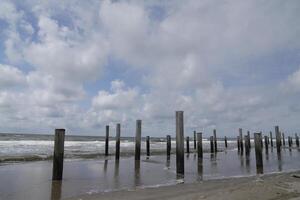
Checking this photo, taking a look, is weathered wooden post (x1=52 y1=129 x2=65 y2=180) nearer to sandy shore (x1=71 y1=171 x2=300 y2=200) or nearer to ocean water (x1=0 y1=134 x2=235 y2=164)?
sandy shore (x1=71 y1=171 x2=300 y2=200)

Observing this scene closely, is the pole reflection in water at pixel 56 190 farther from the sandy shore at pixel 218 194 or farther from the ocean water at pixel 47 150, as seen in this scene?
the ocean water at pixel 47 150

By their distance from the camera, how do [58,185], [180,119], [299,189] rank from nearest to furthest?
[299,189] → [58,185] → [180,119]

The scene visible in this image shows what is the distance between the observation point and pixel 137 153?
19203 millimetres

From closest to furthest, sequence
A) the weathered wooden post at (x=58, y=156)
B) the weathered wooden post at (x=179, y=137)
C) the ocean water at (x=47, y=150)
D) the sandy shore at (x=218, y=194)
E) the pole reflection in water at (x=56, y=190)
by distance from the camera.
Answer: the sandy shore at (x=218, y=194) → the pole reflection in water at (x=56, y=190) → the weathered wooden post at (x=58, y=156) → the weathered wooden post at (x=179, y=137) → the ocean water at (x=47, y=150)

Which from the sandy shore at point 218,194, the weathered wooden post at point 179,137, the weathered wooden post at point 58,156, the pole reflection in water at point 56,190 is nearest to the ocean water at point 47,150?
the weathered wooden post at point 58,156

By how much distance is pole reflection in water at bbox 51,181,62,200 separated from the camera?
8153 millimetres

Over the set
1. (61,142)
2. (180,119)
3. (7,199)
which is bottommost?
(7,199)

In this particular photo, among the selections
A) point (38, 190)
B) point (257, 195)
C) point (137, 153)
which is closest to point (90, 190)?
point (38, 190)

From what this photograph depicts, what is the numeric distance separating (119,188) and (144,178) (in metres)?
2.40

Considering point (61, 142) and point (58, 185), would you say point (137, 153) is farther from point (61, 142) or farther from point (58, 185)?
point (58, 185)

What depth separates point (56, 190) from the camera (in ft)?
29.9

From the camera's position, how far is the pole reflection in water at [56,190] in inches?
321

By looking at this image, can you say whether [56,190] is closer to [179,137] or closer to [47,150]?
[179,137]

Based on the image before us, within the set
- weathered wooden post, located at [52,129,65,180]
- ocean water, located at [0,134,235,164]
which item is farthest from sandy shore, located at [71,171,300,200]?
ocean water, located at [0,134,235,164]
